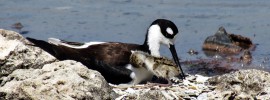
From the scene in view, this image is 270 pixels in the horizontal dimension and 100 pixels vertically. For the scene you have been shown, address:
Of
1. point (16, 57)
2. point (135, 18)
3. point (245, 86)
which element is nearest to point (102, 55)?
point (16, 57)

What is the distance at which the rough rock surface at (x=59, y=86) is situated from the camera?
7094 millimetres

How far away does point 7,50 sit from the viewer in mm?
8008

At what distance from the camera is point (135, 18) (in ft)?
Answer: 49.6

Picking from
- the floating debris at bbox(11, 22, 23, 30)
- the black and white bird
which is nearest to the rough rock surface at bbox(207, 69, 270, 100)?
the black and white bird

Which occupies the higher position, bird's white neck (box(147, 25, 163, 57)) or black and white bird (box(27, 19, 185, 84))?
bird's white neck (box(147, 25, 163, 57))

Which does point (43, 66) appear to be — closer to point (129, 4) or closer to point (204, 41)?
point (204, 41)

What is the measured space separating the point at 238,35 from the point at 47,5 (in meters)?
4.05

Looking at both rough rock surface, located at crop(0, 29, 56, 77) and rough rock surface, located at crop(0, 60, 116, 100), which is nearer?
rough rock surface, located at crop(0, 60, 116, 100)

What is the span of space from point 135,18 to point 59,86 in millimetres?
8028

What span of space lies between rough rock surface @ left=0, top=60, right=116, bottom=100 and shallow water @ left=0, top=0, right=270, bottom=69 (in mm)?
5758

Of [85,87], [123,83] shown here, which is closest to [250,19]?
[123,83]

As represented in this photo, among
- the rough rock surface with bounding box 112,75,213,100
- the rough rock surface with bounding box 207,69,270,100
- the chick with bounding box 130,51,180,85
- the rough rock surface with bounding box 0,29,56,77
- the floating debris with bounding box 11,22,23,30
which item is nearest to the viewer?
the rough rock surface with bounding box 112,75,213,100

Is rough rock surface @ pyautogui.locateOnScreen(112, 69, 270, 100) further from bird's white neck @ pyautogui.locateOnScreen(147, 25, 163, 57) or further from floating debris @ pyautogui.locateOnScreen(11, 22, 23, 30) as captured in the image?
floating debris @ pyautogui.locateOnScreen(11, 22, 23, 30)

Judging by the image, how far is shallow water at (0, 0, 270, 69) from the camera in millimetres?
14023
